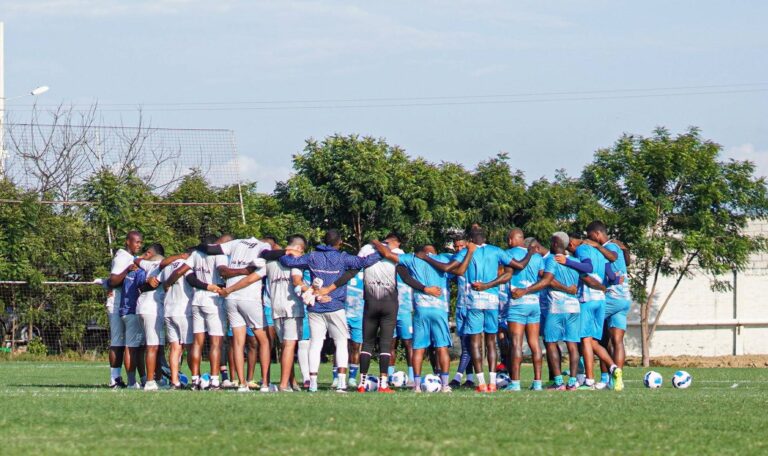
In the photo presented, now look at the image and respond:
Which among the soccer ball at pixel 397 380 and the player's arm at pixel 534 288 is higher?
the player's arm at pixel 534 288

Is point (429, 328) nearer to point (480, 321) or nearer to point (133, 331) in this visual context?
point (480, 321)

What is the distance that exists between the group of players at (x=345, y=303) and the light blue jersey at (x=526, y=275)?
1 cm

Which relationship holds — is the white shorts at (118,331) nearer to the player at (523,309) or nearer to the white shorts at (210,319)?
the white shorts at (210,319)

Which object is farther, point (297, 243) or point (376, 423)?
point (297, 243)

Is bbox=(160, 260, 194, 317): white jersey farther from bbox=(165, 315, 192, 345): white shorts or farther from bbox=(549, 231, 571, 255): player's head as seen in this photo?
bbox=(549, 231, 571, 255): player's head

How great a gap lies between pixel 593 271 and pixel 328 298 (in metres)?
3.79

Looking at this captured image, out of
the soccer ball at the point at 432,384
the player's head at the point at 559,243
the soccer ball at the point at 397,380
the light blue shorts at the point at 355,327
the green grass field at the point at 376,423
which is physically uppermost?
the player's head at the point at 559,243

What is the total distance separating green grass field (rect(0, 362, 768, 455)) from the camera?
29.7 ft

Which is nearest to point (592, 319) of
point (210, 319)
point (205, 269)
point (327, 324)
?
point (327, 324)

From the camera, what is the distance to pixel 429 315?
15.9m

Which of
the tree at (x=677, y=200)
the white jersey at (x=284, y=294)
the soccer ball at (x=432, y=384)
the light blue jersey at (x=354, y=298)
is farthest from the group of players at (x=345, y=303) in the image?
the tree at (x=677, y=200)

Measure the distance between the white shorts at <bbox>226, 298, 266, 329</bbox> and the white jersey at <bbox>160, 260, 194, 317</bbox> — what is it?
831 millimetres

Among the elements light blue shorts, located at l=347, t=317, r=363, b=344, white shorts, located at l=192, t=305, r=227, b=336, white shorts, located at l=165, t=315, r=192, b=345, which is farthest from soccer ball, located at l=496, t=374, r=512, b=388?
white shorts, located at l=165, t=315, r=192, b=345

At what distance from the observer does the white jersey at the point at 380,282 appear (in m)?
16.2
